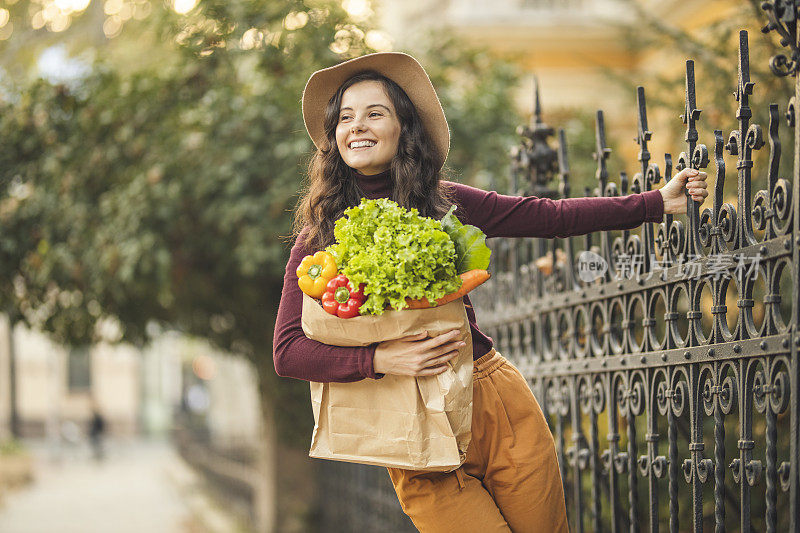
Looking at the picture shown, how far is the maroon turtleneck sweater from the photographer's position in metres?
2.57

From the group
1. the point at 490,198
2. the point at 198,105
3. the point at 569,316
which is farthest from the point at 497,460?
the point at 198,105

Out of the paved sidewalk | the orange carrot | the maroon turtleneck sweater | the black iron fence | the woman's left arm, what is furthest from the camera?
the paved sidewalk

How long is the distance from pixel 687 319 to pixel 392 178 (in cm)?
116

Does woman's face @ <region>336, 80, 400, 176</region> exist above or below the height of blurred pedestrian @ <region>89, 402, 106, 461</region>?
above

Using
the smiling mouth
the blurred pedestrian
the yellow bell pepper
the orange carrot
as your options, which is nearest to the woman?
the smiling mouth

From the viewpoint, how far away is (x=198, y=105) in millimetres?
6742

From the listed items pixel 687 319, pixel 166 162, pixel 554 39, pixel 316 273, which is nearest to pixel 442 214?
pixel 316 273

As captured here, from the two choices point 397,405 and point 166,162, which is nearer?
point 397,405

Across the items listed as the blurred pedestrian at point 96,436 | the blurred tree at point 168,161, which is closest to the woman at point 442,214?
the blurred tree at point 168,161

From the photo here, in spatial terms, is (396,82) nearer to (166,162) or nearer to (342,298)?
(342,298)

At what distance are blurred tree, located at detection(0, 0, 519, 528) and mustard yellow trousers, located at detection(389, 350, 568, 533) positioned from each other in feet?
11.8

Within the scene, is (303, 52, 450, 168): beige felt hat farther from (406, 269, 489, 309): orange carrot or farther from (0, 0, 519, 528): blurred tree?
(0, 0, 519, 528): blurred tree

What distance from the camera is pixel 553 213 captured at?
8.83 feet

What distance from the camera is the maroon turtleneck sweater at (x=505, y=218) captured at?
8.43 feet
